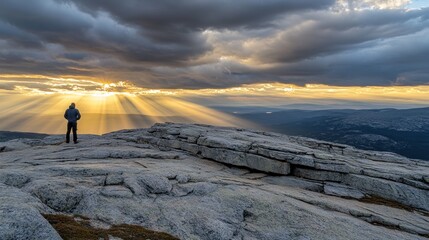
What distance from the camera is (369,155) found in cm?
5141

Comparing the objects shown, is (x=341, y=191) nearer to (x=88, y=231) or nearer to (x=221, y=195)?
(x=221, y=195)

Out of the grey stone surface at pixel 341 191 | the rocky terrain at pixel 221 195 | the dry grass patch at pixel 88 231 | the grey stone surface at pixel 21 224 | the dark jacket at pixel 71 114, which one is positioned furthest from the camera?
the dark jacket at pixel 71 114

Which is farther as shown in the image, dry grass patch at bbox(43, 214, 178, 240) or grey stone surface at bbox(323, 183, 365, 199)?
grey stone surface at bbox(323, 183, 365, 199)

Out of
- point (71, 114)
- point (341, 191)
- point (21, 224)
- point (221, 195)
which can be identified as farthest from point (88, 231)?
point (71, 114)

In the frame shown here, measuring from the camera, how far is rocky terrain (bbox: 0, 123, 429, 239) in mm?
18719

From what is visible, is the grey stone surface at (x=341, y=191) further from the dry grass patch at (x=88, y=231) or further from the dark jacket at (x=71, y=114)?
the dark jacket at (x=71, y=114)

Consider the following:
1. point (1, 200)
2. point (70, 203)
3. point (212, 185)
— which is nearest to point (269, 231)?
point (212, 185)

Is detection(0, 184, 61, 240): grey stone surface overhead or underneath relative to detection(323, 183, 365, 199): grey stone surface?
overhead

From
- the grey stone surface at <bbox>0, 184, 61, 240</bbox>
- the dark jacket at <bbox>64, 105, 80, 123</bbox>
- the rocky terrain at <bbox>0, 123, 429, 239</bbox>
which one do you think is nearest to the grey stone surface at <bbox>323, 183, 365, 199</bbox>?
the rocky terrain at <bbox>0, 123, 429, 239</bbox>

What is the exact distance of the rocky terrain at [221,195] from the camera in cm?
1872

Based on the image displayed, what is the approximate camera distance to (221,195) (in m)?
24.3

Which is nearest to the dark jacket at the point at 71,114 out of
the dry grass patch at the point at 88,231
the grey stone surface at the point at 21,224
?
the dry grass patch at the point at 88,231

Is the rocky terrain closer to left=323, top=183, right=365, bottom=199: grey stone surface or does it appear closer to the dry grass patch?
left=323, top=183, right=365, bottom=199: grey stone surface

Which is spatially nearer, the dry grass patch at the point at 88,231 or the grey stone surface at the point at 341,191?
the dry grass patch at the point at 88,231
